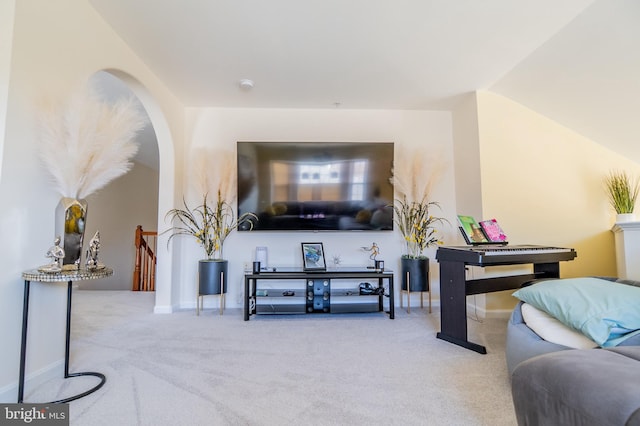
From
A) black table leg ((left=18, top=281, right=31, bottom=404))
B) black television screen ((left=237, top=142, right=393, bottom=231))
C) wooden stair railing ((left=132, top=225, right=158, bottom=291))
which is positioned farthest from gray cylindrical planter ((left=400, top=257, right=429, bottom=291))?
wooden stair railing ((left=132, top=225, right=158, bottom=291))

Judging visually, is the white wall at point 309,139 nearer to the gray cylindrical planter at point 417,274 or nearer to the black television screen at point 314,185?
the black television screen at point 314,185

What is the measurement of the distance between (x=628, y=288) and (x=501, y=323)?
1632 millimetres

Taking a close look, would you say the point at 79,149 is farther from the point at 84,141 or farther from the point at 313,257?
the point at 313,257

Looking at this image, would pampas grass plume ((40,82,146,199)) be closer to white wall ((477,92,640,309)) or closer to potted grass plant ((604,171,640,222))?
white wall ((477,92,640,309))

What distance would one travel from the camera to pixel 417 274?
3.36 meters

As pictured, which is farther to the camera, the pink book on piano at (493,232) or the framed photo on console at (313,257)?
the framed photo on console at (313,257)

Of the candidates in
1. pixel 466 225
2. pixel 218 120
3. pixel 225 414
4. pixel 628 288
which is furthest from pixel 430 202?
pixel 225 414

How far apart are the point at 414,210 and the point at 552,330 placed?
2199 millimetres

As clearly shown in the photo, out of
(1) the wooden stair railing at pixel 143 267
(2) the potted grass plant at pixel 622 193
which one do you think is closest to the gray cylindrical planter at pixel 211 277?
(1) the wooden stair railing at pixel 143 267

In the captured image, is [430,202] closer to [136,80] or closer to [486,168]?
[486,168]

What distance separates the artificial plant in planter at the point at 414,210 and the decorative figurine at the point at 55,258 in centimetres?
296

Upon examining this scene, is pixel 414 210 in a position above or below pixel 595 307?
above

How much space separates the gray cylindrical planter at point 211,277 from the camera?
10.7ft
